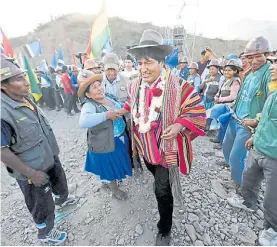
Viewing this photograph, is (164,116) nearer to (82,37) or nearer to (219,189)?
(219,189)

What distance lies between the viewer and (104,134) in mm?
2523

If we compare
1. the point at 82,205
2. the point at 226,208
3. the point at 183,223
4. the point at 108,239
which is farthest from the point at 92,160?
the point at 226,208

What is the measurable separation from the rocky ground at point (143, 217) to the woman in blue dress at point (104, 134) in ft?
0.97

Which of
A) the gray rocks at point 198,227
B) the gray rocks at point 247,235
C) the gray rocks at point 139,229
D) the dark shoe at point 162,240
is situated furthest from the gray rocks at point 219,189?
the gray rocks at point 139,229

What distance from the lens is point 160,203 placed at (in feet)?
7.10

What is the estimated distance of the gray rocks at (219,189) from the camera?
3052mm

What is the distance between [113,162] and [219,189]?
168 cm

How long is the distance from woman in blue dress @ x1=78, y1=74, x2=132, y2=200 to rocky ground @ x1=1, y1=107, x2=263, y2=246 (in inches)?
11.6

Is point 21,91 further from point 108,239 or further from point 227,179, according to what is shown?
point 227,179

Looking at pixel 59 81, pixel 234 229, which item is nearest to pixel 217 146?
pixel 234 229

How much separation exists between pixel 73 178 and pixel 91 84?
2.16m

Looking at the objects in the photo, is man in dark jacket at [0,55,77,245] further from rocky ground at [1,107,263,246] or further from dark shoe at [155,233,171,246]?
dark shoe at [155,233,171,246]

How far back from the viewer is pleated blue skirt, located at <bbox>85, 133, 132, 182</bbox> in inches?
106

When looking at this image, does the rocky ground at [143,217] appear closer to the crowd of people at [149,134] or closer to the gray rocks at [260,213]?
the gray rocks at [260,213]
